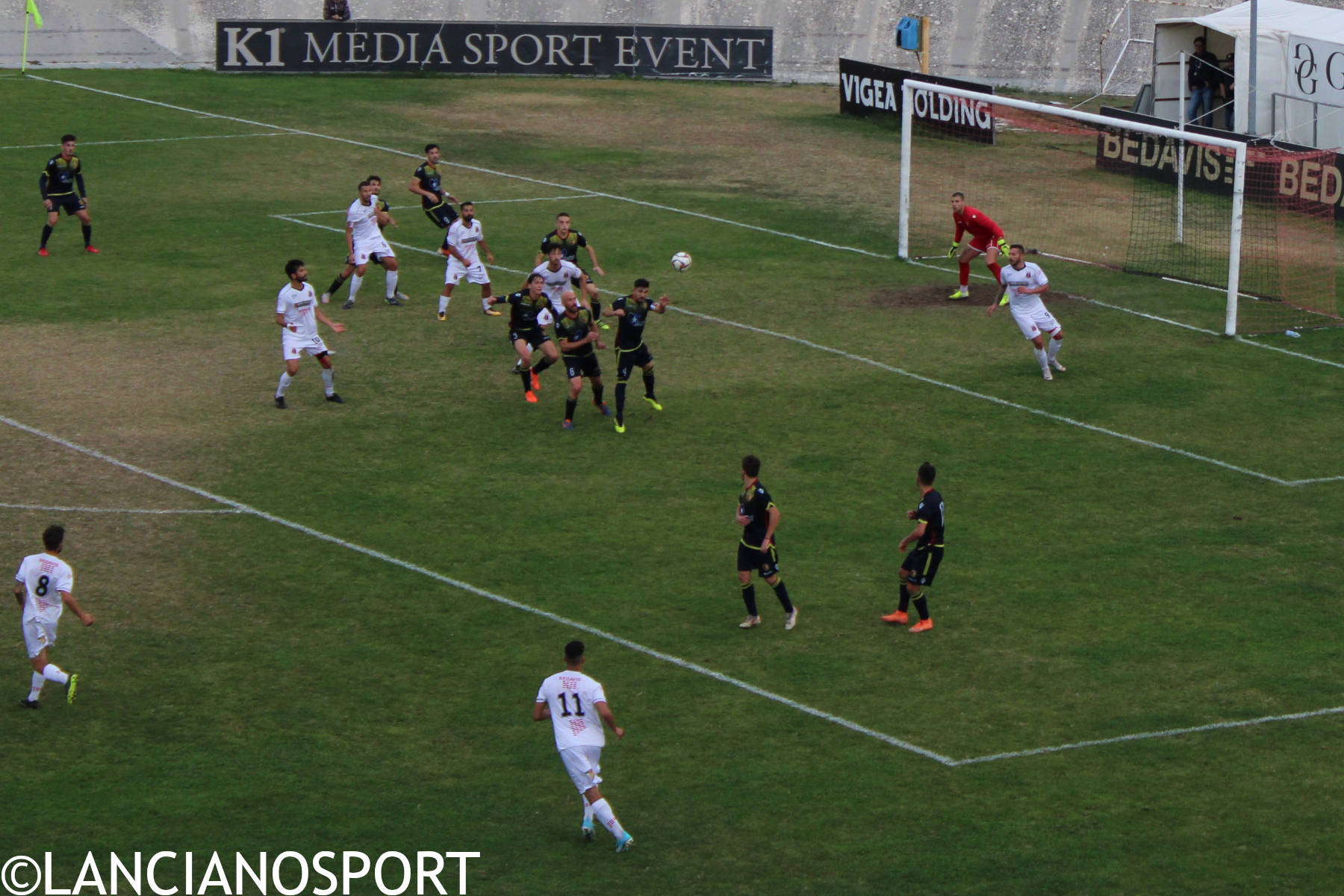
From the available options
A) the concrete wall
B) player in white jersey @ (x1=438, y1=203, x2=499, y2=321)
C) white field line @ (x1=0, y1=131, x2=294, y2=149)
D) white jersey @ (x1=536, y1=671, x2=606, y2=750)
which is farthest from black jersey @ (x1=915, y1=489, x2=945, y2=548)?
the concrete wall

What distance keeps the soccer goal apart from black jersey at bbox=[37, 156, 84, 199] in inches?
622

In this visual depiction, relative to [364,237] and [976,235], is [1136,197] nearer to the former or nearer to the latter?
[976,235]

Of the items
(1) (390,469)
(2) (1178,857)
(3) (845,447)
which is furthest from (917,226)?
(2) (1178,857)

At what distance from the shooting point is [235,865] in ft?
44.6

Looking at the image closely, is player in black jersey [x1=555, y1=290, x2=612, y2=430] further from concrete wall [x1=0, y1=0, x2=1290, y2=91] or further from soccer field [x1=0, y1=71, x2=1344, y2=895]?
concrete wall [x1=0, y1=0, x2=1290, y2=91]

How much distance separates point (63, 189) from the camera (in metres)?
32.3

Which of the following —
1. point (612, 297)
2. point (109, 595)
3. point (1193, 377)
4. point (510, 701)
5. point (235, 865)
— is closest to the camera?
point (235, 865)

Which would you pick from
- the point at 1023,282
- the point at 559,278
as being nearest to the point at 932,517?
the point at 1023,282

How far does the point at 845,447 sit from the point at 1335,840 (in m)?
10.9

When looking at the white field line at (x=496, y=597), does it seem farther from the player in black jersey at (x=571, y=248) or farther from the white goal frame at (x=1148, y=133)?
the white goal frame at (x=1148, y=133)

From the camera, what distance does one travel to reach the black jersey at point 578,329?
23828mm

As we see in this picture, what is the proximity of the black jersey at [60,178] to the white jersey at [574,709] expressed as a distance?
2193 centimetres

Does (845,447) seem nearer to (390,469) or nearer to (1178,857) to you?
(390,469)

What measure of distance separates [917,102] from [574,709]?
3233cm
